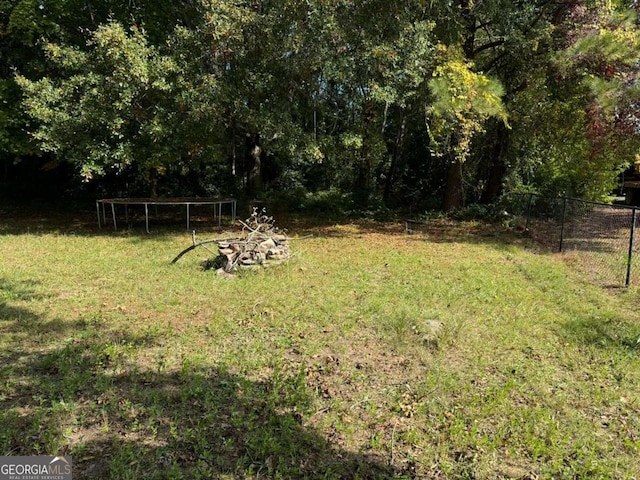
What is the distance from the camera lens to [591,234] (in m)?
9.55

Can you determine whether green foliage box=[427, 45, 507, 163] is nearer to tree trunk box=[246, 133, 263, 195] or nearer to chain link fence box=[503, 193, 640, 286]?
chain link fence box=[503, 193, 640, 286]

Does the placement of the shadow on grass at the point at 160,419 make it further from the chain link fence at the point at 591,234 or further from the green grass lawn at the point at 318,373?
the chain link fence at the point at 591,234

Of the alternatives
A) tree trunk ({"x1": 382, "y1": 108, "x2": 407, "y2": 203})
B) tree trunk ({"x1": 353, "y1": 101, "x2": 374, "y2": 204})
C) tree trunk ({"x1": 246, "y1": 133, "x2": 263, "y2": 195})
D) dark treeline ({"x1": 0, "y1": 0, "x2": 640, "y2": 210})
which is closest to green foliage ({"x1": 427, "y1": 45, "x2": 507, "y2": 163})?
dark treeline ({"x1": 0, "y1": 0, "x2": 640, "y2": 210})

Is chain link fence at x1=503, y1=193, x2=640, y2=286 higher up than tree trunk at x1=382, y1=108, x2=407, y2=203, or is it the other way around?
tree trunk at x1=382, y1=108, x2=407, y2=203

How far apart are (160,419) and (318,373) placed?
48.0 inches

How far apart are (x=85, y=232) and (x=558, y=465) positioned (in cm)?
1021

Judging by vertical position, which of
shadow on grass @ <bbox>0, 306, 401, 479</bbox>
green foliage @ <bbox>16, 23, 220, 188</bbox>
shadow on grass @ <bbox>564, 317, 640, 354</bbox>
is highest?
green foliage @ <bbox>16, 23, 220, 188</bbox>

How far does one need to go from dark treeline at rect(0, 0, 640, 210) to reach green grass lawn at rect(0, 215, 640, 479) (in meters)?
3.77

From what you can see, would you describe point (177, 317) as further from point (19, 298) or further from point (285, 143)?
point (285, 143)

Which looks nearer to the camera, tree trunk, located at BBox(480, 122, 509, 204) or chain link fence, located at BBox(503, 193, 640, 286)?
chain link fence, located at BBox(503, 193, 640, 286)

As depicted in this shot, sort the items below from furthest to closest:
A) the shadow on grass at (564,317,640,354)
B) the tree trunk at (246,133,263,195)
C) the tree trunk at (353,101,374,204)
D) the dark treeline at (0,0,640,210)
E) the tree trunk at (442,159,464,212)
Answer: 1. the tree trunk at (246,133,263,195)
2. the tree trunk at (442,159,464,212)
3. the tree trunk at (353,101,374,204)
4. the dark treeline at (0,0,640,210)
5. the shadow on grass at (564,317,640,354)

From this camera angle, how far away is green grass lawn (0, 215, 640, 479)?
99.0 inches

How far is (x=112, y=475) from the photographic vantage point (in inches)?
89.4

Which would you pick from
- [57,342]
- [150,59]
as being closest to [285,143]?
[150,59]
